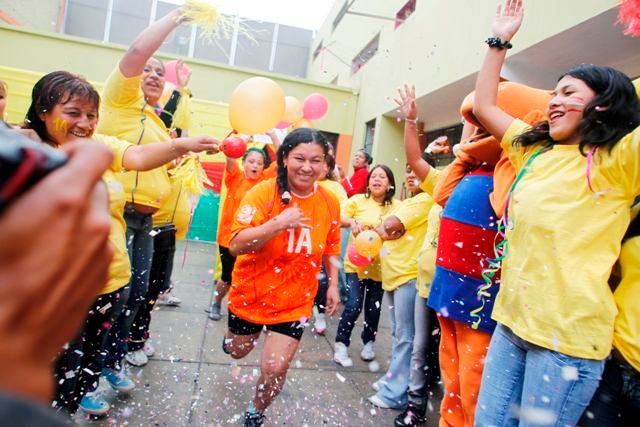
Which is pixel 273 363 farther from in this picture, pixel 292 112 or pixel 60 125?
pixel 292 112

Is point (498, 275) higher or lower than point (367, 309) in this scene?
higher

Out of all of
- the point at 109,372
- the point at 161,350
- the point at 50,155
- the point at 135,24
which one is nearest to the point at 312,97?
the point at 161,350

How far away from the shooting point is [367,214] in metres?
4.38

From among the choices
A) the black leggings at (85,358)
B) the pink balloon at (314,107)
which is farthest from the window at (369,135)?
the black leggings at (85,358)

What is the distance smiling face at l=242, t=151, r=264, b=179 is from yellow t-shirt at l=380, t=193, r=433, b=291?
160cm

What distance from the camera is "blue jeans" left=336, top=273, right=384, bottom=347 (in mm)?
4199

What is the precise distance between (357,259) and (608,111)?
250 centimetres

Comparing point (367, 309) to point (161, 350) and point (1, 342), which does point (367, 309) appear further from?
point (1, 342)

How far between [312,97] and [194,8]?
455cm

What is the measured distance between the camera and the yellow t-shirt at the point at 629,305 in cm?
153

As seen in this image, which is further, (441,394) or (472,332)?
(441,394)

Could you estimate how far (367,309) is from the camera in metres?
4.34

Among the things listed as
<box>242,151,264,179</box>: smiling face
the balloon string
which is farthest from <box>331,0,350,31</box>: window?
the balloon string

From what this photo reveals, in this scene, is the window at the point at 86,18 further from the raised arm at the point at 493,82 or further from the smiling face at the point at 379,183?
the raised arm at the point at 493,82
